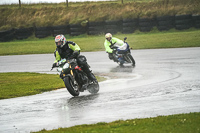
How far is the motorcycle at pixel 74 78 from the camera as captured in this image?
36.7 ft

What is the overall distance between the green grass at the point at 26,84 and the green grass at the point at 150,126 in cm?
557

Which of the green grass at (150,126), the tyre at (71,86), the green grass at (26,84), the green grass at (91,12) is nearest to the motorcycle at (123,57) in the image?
the green grass at (26,84)

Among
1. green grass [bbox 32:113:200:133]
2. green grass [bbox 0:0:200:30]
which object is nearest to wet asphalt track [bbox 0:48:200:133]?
green grass [bbox 32:113:200:133]

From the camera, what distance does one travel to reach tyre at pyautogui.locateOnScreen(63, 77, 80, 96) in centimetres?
1108

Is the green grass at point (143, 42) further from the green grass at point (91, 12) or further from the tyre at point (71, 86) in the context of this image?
the tyre at point (71, 86)

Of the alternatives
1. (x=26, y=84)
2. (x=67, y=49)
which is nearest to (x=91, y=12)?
(x=26, y=84)

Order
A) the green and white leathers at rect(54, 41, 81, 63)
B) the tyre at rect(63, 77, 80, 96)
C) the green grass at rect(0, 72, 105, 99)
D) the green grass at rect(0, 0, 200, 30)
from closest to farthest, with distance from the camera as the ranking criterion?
the tyre at rect(63, 77, 80, 96), the green and white leathers at rect(54, 41, 81, 63), the green grass at rect(0, 72, 105, 99), the green grass at rect(0, 0, 200, 30)

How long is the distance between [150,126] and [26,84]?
8.77 meters

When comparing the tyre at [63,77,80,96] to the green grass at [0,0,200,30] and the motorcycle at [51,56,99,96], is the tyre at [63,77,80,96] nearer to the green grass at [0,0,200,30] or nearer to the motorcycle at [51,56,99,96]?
the motorcycle at [51,56,99,96]

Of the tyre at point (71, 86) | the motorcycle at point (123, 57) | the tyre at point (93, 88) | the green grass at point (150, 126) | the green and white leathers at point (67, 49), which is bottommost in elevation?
the motorcycle at point (123, 57)

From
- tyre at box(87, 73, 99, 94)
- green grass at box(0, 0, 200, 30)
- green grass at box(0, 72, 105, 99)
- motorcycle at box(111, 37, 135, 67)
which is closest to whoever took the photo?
tyre at box(87, 73, 99, 94)

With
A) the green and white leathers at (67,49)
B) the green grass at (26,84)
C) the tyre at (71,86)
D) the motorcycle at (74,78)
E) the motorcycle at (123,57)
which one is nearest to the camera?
the tyre at (71,86)

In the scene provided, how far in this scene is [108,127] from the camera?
7.20m

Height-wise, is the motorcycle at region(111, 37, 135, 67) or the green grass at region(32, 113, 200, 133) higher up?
the green grass at region(32, 113, 200, 133)
